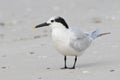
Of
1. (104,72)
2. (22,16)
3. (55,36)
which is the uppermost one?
(22,16)

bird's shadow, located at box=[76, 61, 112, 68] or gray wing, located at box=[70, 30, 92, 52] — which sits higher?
gray wing, located at box=[70, 30, 92, 52]

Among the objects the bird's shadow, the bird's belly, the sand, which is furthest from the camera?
the bird's shadow

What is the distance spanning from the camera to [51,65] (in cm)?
813

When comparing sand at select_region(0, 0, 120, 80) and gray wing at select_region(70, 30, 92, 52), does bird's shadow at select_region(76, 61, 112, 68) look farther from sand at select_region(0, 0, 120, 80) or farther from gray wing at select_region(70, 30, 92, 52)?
gray wing at select_region(70, 30, 92, 52)

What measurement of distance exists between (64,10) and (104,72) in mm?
7668

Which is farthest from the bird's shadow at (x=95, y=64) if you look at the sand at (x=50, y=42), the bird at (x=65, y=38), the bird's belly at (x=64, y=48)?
the bird's belly at (x=64, y=48)

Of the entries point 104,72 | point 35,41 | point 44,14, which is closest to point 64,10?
point 44,14

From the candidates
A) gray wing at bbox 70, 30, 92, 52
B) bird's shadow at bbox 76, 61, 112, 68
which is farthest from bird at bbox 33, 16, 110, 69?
bird's shadow at bbox 76, 61, 112, 68

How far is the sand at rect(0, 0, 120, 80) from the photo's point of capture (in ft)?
24.2

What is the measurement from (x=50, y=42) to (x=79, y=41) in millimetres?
2590

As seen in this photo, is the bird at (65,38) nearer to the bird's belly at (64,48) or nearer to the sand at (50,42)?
the bird's belly at (64,48)

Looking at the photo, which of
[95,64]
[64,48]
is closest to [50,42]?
[95,64]

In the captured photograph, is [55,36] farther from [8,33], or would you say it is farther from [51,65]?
[8,33]

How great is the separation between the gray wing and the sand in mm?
280
